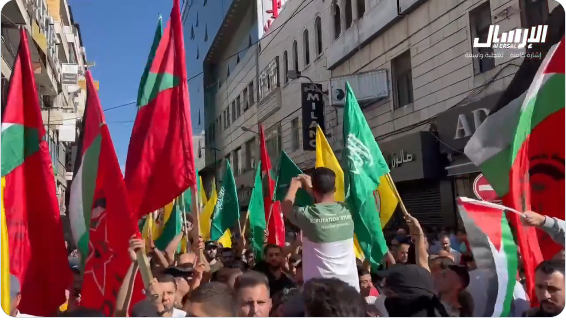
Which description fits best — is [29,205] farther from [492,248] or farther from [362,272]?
[492,248]

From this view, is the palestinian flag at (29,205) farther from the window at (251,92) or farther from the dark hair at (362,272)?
the window at (251,92)

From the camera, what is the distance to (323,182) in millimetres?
3355

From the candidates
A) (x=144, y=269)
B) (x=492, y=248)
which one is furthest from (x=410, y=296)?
(x=144, y=269)

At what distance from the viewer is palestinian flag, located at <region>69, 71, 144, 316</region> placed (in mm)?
3189

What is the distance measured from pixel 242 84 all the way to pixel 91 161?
879 inches

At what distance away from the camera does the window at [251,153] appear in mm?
24047

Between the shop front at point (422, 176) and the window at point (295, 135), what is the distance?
5266 millimetres

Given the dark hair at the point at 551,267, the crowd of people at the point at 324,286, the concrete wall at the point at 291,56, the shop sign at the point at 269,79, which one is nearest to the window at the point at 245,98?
the shop sign at the point at 269,79

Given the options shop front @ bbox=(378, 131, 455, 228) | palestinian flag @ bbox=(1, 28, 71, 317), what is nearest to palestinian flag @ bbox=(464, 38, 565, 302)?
palestinian flag @ bbox=(1, 28, 71, 317)

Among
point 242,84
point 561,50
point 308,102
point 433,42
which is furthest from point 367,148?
point 242,84

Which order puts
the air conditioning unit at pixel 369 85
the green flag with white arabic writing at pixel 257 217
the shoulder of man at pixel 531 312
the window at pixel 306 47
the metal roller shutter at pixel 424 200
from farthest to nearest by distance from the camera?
1. the window at pixel 306 47
2. the air conditioning unit at pixel 369 85
3. the metal roller shutter at pixel 424 200
4. the green flag with white arabic writing at pixel 257 217
5. the shoulder of man at pixel 531 312

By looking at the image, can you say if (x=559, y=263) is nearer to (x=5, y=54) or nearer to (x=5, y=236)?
(x=5, y=236)

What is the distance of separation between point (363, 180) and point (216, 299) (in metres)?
2.45

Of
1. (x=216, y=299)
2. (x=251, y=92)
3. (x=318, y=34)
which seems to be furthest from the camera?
(x=251, y=92)
